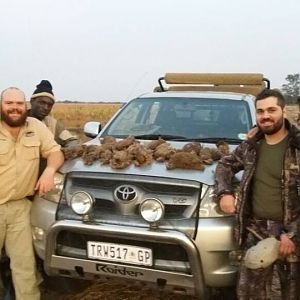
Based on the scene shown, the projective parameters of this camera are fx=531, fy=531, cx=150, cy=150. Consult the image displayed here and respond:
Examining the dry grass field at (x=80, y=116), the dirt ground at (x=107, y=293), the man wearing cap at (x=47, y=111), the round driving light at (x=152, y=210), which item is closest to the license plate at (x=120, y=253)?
the round driving light at (x=152, y=210)

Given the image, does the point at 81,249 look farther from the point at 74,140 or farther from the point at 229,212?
the point at 74,140

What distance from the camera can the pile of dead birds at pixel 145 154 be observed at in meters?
3.81

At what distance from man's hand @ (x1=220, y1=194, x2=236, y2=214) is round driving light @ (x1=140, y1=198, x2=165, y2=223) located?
0.40 meters

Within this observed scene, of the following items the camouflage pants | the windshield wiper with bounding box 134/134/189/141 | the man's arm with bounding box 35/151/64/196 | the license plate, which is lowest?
the camouflage pants

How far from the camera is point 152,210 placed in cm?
362

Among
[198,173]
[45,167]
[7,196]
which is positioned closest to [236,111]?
[198,173]

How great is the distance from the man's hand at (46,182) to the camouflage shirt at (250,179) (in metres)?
1.27

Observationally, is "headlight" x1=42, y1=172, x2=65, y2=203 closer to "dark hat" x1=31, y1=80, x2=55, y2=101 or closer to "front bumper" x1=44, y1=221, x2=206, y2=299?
"front bumper" x1=44, y1=221, x2=206, y2=299

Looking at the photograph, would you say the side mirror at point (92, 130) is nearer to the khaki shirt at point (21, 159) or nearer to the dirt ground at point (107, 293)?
the khaki shirt at point (21, 159)

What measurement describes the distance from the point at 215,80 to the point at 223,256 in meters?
3.47

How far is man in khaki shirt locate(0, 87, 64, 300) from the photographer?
4078 mm

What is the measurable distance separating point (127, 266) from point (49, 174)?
3.09ft

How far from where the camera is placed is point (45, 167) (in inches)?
174

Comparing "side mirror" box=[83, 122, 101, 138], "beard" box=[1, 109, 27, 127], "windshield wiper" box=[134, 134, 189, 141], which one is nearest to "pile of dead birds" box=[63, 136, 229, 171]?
"beard" box=[1, 109, 27, 127]
